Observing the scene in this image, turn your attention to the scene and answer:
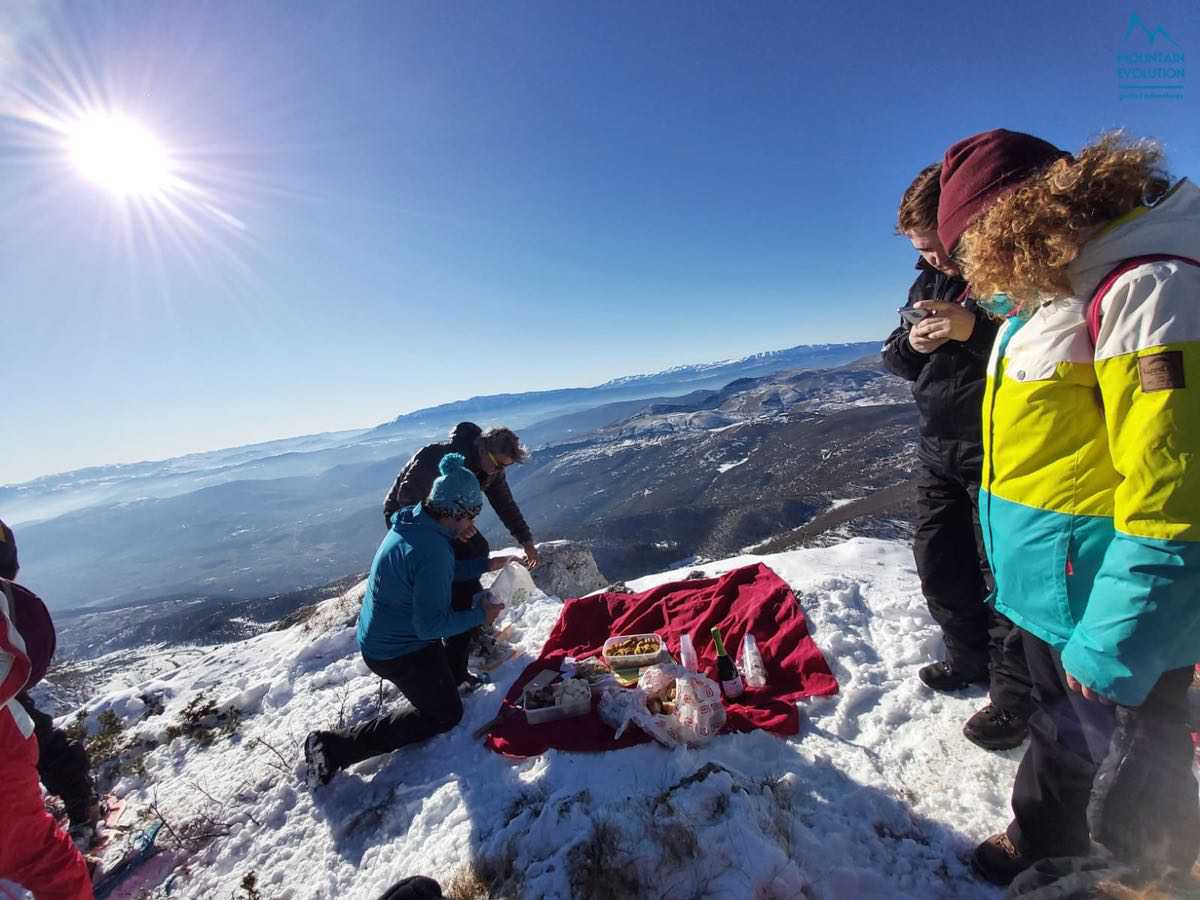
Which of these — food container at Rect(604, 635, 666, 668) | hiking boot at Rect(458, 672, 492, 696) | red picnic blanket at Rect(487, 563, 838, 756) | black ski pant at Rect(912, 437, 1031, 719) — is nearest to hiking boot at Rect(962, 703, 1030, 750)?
black ski pant at Rect(912, 437, 1031, 719)

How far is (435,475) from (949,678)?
18.0 ft

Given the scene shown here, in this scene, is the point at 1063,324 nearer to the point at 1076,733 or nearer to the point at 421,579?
the point at 1076,733

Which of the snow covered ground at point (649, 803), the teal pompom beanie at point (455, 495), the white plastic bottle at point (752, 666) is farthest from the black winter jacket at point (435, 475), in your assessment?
the white plastic bottle at point (752, 666)

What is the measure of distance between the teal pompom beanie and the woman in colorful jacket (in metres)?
3.56

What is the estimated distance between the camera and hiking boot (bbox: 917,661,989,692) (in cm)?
397

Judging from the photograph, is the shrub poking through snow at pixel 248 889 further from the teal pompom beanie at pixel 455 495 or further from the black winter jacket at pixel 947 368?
the black winter jacket at pixel 947 368

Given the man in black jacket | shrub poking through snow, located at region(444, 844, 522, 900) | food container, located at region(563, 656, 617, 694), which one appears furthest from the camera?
food container, located at region(563, 656, 617, 694)

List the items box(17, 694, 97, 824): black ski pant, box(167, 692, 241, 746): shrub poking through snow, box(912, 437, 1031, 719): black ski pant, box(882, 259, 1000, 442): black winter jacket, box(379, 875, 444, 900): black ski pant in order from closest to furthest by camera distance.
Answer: box(379, 875, 444, 900): black ski pant, box(882, 259, 1000, 442): black winter jacket, box(912, 437, 1031, 719): black ski pant, box(17, 694, 97, 824): black ski pant, box(167, 692, 241, 746): shrub poking through snow

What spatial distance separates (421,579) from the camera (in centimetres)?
418

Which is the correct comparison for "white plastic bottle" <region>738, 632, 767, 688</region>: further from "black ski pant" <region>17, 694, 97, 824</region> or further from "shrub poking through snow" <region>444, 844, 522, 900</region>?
"black ski pant" <region>17, 694, 97, 824</region>

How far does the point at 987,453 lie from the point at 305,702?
702cm

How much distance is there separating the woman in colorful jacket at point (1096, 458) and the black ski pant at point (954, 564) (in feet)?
5.19

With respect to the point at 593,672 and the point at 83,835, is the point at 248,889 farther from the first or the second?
the point at 593,672

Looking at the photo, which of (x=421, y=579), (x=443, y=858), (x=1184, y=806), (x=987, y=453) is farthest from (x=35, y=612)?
(x=1184, y=806)
